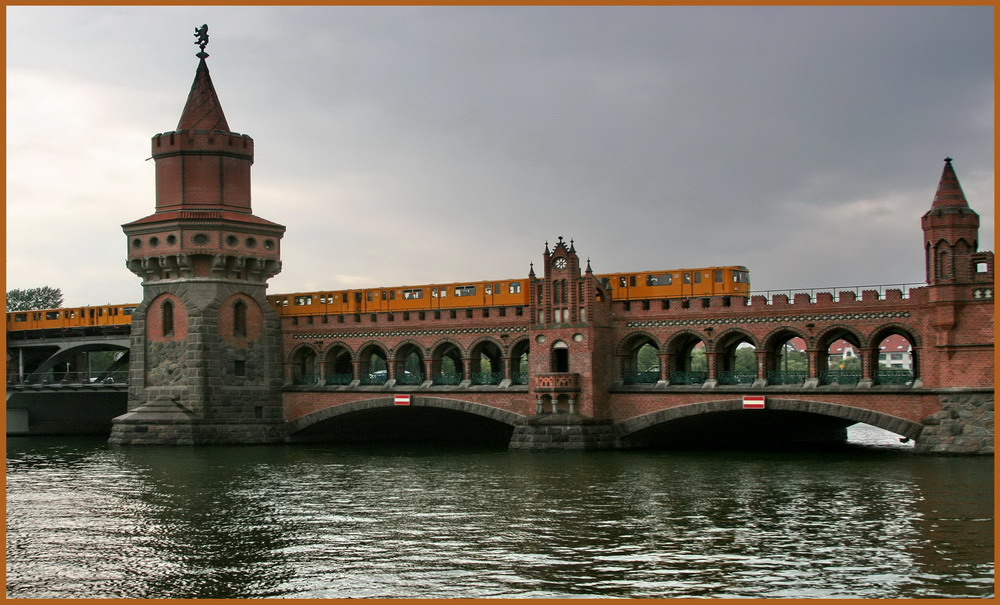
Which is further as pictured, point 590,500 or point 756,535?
Answer: point 590,500

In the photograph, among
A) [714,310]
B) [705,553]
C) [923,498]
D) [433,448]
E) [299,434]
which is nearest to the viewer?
[705,553]

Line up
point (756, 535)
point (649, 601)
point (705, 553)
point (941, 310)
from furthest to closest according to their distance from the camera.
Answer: point (941, 310) < point (756, 535) < point (705, 553) < point (649, 601)

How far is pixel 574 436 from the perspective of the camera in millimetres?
57000

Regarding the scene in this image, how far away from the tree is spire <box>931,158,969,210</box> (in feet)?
348

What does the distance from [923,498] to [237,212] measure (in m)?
42.9

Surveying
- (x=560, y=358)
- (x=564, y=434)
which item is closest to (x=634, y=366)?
(x=560, y=358)

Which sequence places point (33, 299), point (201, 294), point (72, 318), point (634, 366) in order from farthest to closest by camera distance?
point (33, 299), point (72, 318), point (201, 294), point (634, 366)

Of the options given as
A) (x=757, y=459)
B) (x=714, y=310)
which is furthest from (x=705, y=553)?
(x=714, y=310)

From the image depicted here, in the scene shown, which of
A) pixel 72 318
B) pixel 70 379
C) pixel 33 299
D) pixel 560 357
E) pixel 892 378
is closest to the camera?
pixel 892 378

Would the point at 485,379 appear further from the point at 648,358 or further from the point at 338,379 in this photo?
the point at 648,358

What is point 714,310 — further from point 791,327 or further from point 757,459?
point 757,459

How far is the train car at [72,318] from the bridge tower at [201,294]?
9.12 meters

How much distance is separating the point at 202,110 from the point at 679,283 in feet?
95.1

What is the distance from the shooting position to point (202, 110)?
68.8 m
